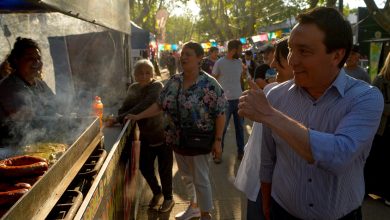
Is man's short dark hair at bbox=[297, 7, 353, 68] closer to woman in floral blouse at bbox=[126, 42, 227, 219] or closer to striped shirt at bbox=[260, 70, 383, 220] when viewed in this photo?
striped shirt at bbox=[260, 70, 383, 220]

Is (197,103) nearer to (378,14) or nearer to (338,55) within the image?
(338,55)

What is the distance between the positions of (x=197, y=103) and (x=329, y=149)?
7.97 feet

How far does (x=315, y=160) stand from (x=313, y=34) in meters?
0.57

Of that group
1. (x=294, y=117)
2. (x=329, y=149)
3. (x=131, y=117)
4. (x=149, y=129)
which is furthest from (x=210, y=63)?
(x=329, y=149)

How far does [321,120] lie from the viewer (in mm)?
1771

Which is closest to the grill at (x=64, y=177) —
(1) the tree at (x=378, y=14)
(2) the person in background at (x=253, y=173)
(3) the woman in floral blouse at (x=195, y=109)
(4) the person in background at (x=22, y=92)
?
(4) the person in background at (x=22, y=92)

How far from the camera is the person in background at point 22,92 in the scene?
3.57 m

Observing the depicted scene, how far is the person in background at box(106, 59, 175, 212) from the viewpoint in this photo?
15.6 ft

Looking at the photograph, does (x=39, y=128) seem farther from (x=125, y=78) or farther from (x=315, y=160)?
(x=125, y=78)

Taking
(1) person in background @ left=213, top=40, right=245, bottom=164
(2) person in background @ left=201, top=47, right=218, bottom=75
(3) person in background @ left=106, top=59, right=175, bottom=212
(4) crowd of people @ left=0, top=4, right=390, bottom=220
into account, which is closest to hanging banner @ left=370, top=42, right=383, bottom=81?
(2) person in background @ left=201, top=47, right=218, bottom=75

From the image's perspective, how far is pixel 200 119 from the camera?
12.9ft

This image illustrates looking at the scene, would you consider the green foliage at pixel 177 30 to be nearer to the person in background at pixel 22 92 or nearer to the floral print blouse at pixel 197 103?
the person in background at pixel 22 92

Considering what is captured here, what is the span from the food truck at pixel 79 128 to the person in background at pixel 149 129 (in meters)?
0.20

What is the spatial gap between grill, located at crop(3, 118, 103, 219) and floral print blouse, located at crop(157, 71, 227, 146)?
0.82 meters
